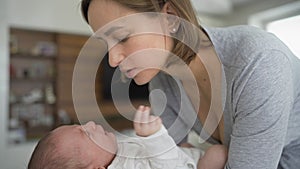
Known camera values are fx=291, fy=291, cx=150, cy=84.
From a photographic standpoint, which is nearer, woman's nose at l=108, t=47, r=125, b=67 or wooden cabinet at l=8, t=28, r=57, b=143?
woman's nose at l=108, t=47, r=125, b=67

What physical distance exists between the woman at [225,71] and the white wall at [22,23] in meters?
2.22

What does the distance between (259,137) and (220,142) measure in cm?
30

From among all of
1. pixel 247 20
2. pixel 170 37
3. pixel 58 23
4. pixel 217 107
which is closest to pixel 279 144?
pixel 217 107

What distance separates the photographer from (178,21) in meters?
0.71

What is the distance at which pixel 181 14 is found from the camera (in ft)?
2.30

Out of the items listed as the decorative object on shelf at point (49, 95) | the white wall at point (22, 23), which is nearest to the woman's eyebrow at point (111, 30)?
the white wall at point (22, 23)

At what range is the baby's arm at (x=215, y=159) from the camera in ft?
2.36

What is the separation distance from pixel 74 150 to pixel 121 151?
143mm

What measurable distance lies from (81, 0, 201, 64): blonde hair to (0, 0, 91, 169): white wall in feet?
7.31

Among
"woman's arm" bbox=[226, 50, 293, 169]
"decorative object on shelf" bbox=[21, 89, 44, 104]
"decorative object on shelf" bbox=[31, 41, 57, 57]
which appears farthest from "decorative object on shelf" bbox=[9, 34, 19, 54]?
"woman's arm" bbox=[226, 50, 293, 169]

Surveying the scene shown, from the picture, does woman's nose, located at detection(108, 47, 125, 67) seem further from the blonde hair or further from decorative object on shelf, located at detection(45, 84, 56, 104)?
decorative object on shelf, located at detection(45, 84, 56, 104)

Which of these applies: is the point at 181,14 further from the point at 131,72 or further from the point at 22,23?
the point at 22,23

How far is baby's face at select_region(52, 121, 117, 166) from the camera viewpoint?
0.83 meters

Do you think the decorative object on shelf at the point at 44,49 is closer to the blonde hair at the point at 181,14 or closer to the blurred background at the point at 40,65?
the blurred background at the point at 40,65
